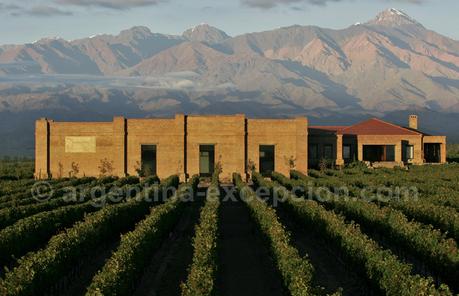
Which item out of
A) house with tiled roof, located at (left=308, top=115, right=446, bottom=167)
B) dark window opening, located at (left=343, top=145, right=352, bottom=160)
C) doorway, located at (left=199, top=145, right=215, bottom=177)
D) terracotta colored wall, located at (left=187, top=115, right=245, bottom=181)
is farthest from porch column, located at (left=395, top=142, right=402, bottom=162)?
doorway, located at (left=199, top=145, right=215, bottom=177)

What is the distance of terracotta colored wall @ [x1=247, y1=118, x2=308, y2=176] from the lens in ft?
260

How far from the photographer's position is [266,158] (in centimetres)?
8044

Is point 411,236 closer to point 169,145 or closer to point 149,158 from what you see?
point 169,145

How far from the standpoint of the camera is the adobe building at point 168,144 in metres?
78.8

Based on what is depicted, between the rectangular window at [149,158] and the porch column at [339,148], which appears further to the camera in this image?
the porch column at [339,148]

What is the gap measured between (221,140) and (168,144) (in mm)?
6082

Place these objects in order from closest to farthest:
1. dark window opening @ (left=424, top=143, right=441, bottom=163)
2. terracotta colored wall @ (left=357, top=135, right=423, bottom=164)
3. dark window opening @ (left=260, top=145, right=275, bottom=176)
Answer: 1. dark window opening @ (left=260, top=145, right=275, bottom=176)
2. terracotta colored wall @ (left=357, top=135, right=423, bottom=164)
3. dark window opening @ (left=424, top=143, right=441, bottom=163)

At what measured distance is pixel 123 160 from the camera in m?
78.8

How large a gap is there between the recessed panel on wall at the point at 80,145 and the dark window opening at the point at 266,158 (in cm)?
Result: 1941

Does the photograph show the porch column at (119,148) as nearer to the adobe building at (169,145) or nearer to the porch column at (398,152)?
the adobe building at (169,145)

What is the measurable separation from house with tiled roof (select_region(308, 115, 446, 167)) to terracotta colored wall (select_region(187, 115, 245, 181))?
446 inches

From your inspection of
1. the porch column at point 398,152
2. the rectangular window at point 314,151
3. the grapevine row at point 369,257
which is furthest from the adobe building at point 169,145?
the grapevine row at point 369,257

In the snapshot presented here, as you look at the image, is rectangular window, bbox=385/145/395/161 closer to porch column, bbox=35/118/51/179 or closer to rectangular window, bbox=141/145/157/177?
rectangular window, bbox=141/145/157/177

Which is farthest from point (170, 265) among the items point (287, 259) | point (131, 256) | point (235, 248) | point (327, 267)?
point (287, 259)
